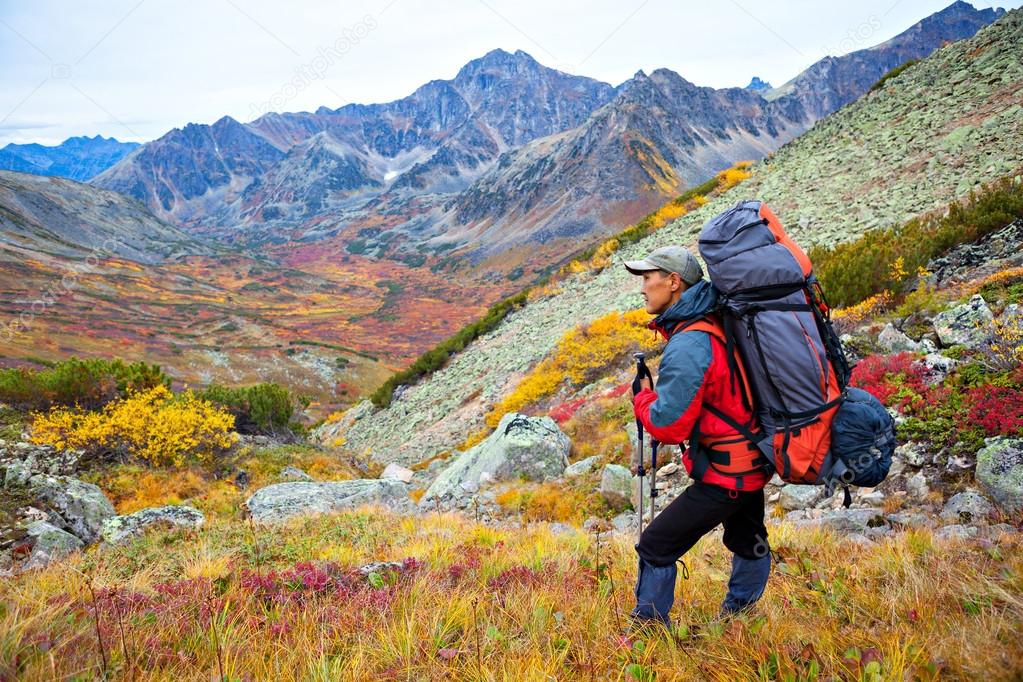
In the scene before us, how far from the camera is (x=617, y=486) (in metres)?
8.01

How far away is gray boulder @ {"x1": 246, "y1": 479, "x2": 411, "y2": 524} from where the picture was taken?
8.19 metres

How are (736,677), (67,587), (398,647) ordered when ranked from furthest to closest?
(67,587) < (398,647) < (736,677)

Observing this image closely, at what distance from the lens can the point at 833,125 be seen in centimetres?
2528

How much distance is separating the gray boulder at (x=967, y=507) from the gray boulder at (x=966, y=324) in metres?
2.61

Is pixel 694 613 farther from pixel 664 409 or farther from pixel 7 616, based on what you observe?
pixel 7 616

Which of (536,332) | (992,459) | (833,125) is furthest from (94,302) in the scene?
(992,459)

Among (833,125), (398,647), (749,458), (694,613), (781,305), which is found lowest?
(694,613)

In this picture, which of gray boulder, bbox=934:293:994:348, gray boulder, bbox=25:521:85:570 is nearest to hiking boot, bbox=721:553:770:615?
gray boulder, bbox=934:293:994:348

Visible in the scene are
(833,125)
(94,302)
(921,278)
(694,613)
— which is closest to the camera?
(694,613)

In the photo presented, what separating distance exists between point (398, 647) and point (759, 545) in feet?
6.95

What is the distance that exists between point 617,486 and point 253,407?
41.1 ft

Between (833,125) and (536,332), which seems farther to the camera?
(833,125)

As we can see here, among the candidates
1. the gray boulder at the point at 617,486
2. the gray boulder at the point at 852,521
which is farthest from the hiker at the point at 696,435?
the gray boulder at the point at 617,486

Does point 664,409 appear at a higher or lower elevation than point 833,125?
lower
